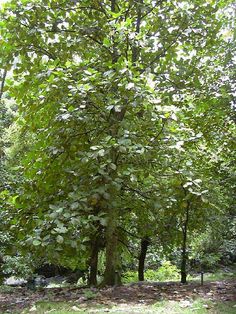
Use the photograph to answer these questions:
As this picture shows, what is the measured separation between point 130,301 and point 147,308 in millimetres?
469

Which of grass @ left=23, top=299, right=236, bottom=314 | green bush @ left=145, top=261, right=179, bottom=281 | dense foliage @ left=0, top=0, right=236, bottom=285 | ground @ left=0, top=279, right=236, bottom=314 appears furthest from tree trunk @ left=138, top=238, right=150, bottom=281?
green bush @ left=145, top=261, right=179, bottom=281

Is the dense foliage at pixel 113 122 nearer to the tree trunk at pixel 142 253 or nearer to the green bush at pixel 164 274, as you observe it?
the tree trunk at pixel 142 253

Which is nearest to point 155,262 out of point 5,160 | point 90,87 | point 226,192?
point 5,160

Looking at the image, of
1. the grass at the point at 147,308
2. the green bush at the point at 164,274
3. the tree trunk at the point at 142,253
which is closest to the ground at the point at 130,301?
→ the grass at the point at 147,308

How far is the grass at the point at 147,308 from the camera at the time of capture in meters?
3.57

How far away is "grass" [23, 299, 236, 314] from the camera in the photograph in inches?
141

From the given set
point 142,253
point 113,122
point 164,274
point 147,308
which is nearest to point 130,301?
point 147,308

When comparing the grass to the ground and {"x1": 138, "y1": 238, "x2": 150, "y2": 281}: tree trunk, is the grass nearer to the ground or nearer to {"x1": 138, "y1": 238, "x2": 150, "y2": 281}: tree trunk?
the ground

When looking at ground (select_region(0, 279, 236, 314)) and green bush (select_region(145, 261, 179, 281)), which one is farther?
green bush (select_region(145, 261, 179, 281))

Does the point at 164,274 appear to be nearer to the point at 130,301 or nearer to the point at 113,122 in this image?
the point at 130,301

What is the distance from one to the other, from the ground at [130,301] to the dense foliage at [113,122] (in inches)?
19.9

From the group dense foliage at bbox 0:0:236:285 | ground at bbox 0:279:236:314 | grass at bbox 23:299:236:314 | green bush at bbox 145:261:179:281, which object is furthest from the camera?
→ green bush at bbox 145:261:179:281

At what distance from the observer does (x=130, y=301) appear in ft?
13.6

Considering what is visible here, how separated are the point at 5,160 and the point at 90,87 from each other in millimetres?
8172
